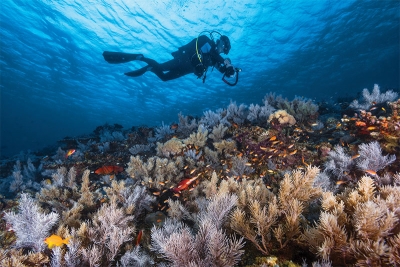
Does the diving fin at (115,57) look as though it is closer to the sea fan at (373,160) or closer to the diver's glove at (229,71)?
the diver's glove at (229,71)

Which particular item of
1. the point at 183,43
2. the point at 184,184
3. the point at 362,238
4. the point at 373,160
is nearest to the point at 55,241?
the point at 184,184

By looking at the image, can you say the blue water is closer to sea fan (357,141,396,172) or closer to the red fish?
sea fan (357,141,396,172)

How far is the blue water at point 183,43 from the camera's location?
63.0 feet

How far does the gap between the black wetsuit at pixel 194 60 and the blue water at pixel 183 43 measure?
194 inches

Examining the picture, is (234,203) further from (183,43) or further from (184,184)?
(183,43)

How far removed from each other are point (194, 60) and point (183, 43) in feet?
48.2

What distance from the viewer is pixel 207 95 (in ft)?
138

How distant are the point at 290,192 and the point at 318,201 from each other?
21.9 inches

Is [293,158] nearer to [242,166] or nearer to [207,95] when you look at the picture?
[242,166]

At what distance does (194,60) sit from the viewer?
10.7 m

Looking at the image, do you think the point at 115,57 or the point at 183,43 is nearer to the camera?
the point at 115,57

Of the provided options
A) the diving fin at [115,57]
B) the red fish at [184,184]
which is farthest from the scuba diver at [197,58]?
the red fish at [184,184]

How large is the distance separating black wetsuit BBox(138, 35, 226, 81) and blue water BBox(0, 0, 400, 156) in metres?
4.93

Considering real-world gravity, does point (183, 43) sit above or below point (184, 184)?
above
